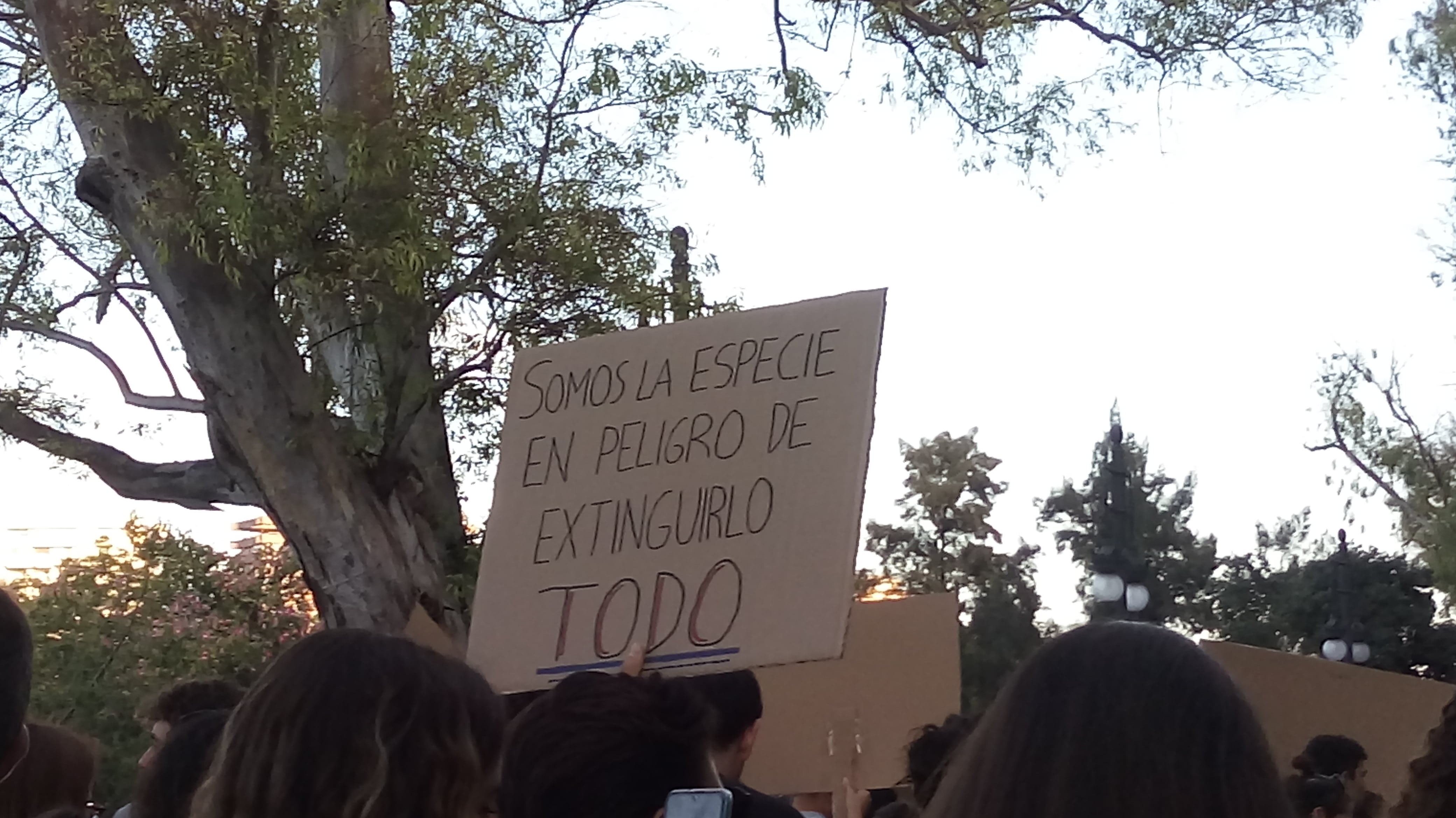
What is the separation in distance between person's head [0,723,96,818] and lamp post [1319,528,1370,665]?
22.0 metres

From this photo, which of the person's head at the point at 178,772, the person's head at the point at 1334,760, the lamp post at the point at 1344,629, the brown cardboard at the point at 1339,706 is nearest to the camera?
the person's head at the point at 178,772

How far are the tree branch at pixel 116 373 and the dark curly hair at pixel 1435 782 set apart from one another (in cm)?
742

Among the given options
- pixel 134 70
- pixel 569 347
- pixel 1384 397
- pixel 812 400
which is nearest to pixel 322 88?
pixel 134 70

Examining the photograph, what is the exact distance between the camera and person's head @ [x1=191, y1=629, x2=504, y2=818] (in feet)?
6.64

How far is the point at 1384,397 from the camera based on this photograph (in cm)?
Result: 2350

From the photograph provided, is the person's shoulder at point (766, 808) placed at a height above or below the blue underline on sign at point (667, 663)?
below

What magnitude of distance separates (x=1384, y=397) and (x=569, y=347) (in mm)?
22201

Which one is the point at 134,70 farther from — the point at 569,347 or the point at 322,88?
the point at 569,347

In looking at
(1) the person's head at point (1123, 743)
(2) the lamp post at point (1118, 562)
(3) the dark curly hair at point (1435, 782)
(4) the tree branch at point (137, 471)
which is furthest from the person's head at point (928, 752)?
(2) the lamp post at point (1118, 562)

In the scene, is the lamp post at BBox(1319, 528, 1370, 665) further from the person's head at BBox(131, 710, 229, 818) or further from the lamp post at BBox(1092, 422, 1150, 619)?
the person's head at BBox(131, 710, 229, 818)

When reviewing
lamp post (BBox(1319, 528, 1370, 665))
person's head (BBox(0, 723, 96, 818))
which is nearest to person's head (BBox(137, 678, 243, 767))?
person's head (BBox(0, 723, 96, 818))

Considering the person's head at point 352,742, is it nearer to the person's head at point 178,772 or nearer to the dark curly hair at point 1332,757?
the person's head at point 178,772

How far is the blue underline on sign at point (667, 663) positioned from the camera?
3.13 metres

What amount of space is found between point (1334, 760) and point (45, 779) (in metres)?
3.79
